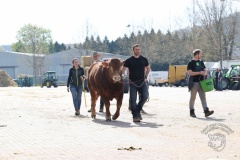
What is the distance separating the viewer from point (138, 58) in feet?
50.1

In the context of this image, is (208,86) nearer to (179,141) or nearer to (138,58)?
(138,58)

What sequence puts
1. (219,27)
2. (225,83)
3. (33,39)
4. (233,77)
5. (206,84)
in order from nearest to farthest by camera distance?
(206,84), (225,83), (233,77), (219,27), (33,39)

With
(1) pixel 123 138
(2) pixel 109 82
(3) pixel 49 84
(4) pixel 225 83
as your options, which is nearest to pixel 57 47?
(3) pixel 49 84

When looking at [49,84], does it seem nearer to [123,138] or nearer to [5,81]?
[5,81]

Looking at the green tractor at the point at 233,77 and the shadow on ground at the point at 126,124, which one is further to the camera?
the green tractor at the point at 233,77

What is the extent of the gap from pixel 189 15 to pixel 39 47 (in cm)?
5774

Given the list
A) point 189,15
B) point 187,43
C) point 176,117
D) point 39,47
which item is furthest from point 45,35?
point 176,117

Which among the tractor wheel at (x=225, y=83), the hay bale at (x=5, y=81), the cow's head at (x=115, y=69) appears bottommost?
the hay bale at (x=5, y=81)

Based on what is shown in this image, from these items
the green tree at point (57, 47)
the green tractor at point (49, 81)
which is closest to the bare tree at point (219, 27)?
the green tractor at point (49, 81)

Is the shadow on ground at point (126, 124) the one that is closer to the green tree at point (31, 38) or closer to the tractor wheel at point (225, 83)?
the tractor wheel at point (225, 83)

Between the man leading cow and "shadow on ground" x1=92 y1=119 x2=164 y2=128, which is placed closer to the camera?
"shadow on ground" x1=92 y1=119 x2=164 y2=128

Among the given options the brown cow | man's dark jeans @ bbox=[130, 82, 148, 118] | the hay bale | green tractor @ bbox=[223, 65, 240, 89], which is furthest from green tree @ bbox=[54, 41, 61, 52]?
man's dark jeans @ bbox=[130, 82, 148, 118]

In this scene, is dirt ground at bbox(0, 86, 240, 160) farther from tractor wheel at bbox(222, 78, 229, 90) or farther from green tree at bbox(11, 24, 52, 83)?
green tree at bbox(11, 24, 52, 83)

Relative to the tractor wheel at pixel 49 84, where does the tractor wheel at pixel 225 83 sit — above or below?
above
